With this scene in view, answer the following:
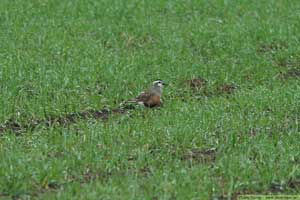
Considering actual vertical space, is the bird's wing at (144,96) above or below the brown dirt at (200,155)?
below

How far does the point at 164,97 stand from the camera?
11.4 metres

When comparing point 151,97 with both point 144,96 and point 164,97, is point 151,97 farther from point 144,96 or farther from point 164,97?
point 164,97

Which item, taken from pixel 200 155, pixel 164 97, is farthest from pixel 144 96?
pixel 200 155

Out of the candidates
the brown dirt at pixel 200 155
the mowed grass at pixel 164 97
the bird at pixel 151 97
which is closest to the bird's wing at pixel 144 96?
the bird at pixel 151 97

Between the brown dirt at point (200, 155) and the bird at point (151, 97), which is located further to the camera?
the bird at point (151, 97)

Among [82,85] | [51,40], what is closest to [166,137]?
[82,85]

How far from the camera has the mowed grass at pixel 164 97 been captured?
299 inches

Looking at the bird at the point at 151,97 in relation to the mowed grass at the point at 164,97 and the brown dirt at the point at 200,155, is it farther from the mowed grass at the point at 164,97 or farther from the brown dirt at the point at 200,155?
the brown dirt at the point at 200,155

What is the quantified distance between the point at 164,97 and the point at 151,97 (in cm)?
84

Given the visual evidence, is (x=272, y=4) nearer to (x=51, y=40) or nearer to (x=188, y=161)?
(x=51, y=40)

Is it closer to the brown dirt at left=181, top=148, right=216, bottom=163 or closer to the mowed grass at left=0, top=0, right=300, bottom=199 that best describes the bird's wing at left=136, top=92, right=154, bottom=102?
the mowed grass at left=0, top=0, right=300, bottom=199

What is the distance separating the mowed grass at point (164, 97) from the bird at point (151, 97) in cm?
11

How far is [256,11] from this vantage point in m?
16.8

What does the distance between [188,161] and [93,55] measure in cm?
549
